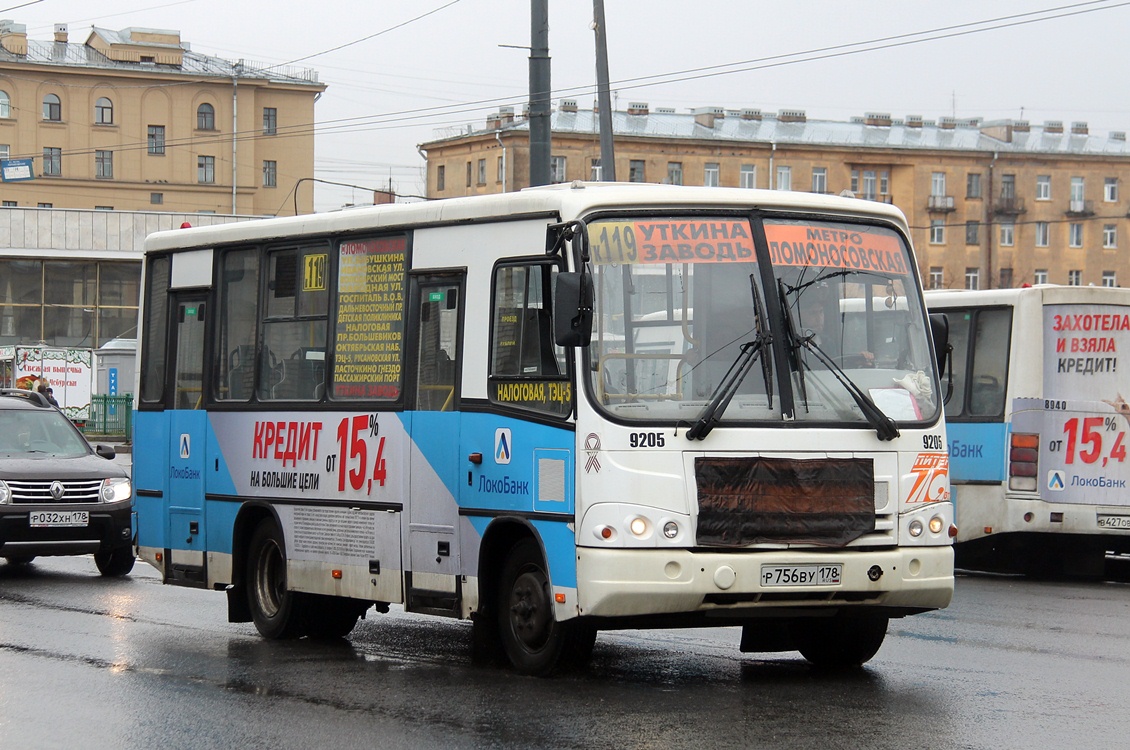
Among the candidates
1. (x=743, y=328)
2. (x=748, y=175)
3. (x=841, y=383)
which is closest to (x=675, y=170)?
(x=748, y=175)

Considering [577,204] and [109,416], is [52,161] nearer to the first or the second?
[109,416]

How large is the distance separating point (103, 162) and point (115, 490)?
3691 inches

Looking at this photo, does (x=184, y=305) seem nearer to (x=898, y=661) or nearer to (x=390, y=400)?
(x=390, y=400)

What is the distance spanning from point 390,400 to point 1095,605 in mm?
6959

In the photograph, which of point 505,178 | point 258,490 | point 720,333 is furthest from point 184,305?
point 505,178

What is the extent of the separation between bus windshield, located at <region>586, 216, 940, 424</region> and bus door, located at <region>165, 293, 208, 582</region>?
4623mm

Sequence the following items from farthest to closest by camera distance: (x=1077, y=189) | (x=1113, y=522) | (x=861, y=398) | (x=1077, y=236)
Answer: (x=1077, y=189) → (x=1077, y=236) → (x=1113, y=522) → (x=861, y=398)

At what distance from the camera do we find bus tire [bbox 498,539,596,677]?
31.1 ft

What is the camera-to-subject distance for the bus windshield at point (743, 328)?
30.2 feet

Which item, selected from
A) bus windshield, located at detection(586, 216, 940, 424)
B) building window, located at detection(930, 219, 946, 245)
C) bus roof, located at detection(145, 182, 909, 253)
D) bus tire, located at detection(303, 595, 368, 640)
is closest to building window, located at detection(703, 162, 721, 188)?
building window, located at detection(930, 219, 946, 245)

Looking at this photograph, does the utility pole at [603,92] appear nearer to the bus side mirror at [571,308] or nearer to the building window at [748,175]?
the bus side mirror at [571,308]

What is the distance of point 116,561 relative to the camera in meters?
17.3

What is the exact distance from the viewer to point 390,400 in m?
10.9

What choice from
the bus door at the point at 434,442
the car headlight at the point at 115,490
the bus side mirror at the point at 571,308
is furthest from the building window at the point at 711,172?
the bus side mirror at the point at 571,308
